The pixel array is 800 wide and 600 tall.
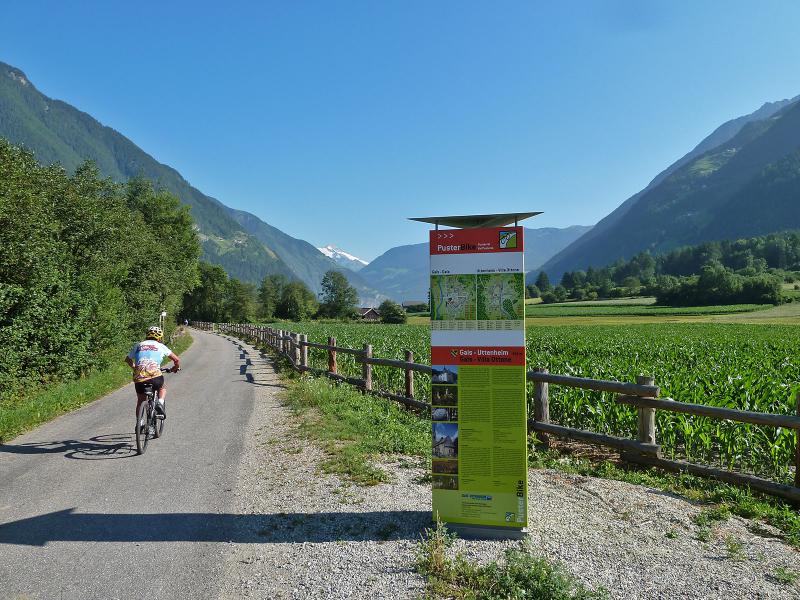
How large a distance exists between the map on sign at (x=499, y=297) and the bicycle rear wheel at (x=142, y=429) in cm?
606

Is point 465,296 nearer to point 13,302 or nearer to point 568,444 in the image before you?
point 568,444

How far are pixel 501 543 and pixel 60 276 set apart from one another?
15.0 meters

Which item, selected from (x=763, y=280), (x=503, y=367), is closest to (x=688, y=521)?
(x=503, y=367)

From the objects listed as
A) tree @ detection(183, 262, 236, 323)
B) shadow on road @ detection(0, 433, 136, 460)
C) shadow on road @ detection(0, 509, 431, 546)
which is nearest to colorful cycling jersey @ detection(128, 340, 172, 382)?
shadow on road @ detection(0, 433, 136, 460)

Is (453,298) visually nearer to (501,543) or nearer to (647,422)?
(501,543)

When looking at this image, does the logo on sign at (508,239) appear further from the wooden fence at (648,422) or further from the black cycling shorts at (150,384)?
the black cycling shorts at (150,384)

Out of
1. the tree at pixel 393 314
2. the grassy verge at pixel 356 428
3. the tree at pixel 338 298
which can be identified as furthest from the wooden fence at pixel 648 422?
the tree at pixel 338 298

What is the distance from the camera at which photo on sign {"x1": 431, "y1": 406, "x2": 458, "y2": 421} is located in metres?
5.09

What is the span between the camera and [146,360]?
28.3ft

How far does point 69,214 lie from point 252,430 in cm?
1731

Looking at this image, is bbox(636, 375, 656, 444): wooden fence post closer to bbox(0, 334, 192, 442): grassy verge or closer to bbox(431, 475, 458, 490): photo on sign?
bbox(431, 475, 458, 490): photo on sign

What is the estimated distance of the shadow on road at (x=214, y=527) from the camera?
4.98m

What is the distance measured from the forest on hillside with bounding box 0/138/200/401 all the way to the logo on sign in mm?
11693

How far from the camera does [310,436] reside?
9.11m
